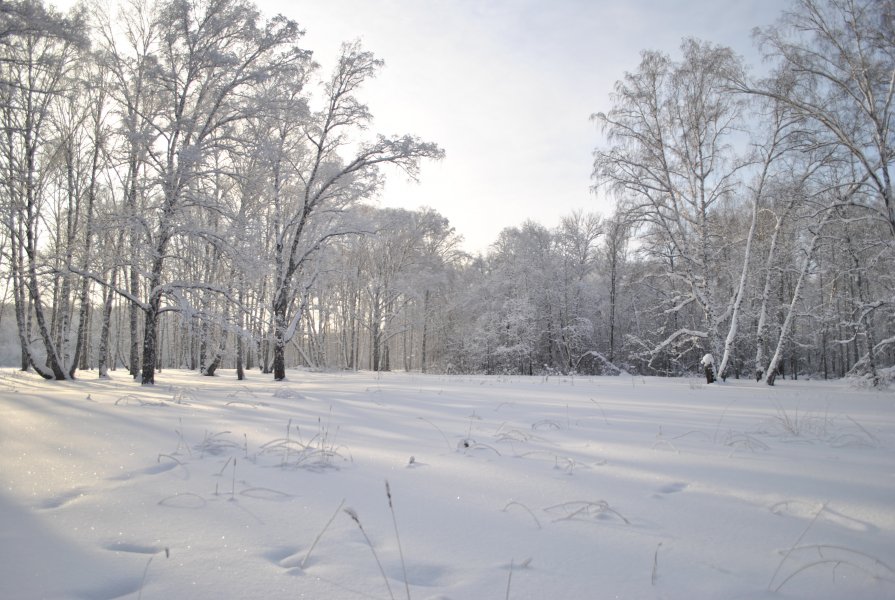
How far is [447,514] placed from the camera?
6.53ft

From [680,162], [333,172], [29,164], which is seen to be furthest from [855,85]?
[29,164]

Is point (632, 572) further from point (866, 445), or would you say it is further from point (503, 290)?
point (503, 290)

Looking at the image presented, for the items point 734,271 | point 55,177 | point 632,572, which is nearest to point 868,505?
point 632,572

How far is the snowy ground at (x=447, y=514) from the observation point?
1383 millimetres

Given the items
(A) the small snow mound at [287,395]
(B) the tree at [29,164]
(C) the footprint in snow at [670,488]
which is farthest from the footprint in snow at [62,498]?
(B) the tree at [29,164]

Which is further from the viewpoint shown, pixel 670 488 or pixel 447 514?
pixel 670 488

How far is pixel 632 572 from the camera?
4.83ft

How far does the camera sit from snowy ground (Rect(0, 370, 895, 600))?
54.4 inches

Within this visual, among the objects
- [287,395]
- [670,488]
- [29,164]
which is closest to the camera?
[670,488]

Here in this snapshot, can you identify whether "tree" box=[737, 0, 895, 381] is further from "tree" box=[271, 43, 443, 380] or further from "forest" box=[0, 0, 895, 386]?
"tree" box=[271, 43, 443, 380]

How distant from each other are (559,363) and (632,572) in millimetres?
30441

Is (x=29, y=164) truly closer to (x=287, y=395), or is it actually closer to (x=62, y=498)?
(x=287, y=395)

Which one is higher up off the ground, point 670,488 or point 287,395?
point 670,488

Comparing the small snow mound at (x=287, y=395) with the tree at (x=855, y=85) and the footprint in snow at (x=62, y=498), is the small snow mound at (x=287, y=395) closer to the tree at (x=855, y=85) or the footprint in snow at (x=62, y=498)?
the footprint in snow at (x=62, y=498)
